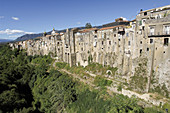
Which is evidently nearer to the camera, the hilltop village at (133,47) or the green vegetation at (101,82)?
the hilltop village at (133,47)

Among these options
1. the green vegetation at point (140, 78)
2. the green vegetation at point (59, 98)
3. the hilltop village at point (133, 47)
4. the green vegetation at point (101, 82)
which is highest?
the hilltop village at point (133, 47)

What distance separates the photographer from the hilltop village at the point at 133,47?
18312mm

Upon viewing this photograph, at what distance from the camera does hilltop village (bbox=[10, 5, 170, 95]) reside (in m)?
18.3

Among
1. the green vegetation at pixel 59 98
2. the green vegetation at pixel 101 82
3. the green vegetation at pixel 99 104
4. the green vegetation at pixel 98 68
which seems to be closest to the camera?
the green vegetation at pixel 99 104

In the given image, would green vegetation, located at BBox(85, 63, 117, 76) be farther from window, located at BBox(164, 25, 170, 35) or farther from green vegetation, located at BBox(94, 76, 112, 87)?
window, located at BBox(164, 25, 170, 35)

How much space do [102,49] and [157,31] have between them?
1405 cm

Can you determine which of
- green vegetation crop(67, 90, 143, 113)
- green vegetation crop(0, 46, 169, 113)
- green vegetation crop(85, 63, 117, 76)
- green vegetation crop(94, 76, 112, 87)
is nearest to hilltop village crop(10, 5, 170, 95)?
green vegetation crop(85, 63, 117, 76)

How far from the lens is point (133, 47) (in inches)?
871

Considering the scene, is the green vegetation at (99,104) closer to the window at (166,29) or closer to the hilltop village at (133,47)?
the hilltop village at (133,47)

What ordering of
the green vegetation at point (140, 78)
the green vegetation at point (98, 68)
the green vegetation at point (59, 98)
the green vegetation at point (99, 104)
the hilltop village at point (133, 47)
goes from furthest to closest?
the green vegetation at point (98, 68), the green vegetation at point (140, 78), the green vegetation at point (59, 98), the hilltop village at point (133, 47), the green vegetation at point (99, 104)

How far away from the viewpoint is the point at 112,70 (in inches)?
1055

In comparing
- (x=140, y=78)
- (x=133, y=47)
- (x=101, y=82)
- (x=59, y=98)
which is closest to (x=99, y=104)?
(x=101, y=82)

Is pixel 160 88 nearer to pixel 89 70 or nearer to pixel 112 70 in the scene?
pixel 112 70

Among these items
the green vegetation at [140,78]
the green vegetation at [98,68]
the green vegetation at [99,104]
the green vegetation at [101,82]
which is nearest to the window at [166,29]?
the green vegetation at [140,78]
